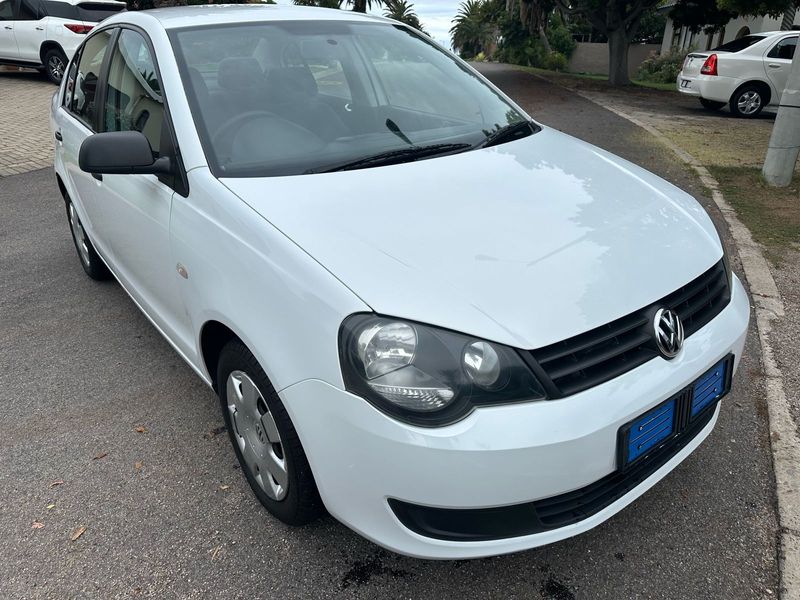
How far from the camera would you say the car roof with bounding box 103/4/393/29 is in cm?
288

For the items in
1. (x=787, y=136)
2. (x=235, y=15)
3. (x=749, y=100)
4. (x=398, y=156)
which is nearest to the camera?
(x=398, y=156)

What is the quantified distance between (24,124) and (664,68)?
2536cm

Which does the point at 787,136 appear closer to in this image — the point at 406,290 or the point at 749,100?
the point at 749,100

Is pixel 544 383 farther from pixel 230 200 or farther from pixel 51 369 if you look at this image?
pixel 51 369

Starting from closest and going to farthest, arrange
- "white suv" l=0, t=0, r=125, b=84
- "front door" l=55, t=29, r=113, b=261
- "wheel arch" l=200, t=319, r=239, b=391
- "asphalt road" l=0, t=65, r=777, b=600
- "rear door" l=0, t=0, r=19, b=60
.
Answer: "asphalt road" l=0, t=65, r=777, b=600 < "wheel arch" l=200, t=319, r=239, b=391 < "front door" l=55, t=29, r=113, b=261 < "white suv" l=0, t=0, r=125, b=84 < "rear door" l=0, t=0, r=19, b=60

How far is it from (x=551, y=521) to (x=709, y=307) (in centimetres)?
92

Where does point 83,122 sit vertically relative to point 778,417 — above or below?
above

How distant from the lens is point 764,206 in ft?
18.5

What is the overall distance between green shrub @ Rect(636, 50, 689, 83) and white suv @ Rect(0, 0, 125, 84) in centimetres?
2176

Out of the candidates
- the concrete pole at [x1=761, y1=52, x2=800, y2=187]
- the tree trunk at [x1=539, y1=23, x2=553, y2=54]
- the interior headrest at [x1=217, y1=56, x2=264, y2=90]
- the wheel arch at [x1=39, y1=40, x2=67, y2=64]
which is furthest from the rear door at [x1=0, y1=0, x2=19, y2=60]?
the tree trunk at [x1=539, y1=23, x2=553, y2=54]

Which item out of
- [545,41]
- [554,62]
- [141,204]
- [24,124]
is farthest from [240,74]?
[545,41]

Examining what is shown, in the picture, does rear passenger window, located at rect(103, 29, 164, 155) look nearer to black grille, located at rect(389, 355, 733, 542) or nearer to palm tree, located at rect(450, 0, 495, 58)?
black grille, located at rect(389, 355, 733, 542)

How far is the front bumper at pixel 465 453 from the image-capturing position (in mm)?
1599

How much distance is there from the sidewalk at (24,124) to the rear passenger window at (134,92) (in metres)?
5.25
